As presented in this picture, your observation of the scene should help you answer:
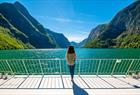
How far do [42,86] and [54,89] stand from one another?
0.82 metres

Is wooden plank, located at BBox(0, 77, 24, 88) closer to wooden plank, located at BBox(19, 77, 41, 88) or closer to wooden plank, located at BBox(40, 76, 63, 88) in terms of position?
wooden plank, located at BBox(19, 77, 41, 88)

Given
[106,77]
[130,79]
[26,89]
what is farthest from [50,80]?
[130,79]

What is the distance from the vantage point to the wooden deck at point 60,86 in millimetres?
9125

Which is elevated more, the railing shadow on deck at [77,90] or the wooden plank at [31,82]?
the wooden plank at [31,82]

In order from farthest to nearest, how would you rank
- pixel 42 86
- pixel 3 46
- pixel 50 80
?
1. pixel 3 46
2. pixel 50 80
3. pixel 42 86

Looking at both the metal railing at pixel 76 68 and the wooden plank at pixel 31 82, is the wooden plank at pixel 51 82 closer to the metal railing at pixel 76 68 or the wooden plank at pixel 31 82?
the wooden plank at pixel 31 82

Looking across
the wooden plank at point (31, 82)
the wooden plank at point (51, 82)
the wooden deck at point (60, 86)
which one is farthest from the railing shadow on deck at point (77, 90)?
the wooden plank at point (31, 82)

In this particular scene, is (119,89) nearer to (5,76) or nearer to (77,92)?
(77,92)

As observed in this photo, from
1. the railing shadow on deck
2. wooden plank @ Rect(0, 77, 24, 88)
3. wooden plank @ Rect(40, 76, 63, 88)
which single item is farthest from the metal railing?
the railing shadow on deck

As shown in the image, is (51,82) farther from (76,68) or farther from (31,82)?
(76,68)

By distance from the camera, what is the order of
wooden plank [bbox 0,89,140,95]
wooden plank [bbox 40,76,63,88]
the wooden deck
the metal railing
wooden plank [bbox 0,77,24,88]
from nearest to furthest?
wooden plank [bbox 0,89,140,95], the wooden deck, wooden plank [bbox 40,76,63,88], wooden plank [bbox 0,77,24,88], the metal railing

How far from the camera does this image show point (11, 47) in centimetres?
18962

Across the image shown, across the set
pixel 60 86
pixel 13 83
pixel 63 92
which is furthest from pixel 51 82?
pixel 63 92

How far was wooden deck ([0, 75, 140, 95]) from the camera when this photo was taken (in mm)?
9125
